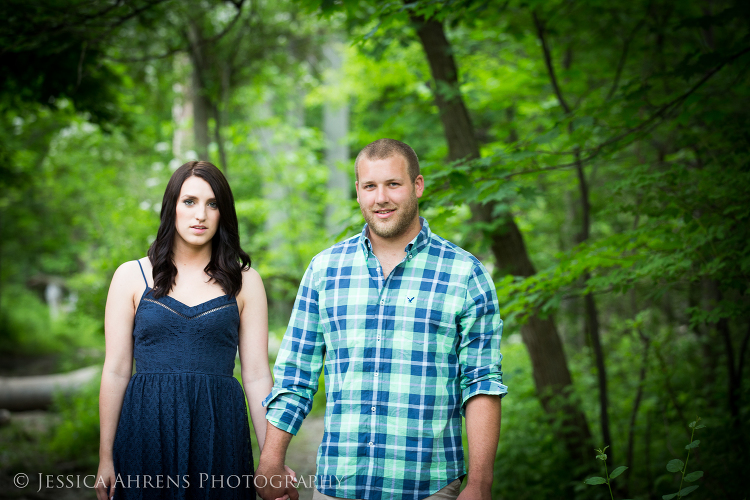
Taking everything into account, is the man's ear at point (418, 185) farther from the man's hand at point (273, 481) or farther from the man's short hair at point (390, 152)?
the man's hand at point (273, 481)

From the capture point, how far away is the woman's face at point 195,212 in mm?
2484

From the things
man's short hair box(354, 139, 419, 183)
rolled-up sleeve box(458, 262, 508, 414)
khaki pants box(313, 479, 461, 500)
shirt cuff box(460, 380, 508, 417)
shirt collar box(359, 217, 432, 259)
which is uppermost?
man's short hair box(354, 139, 419, 183)

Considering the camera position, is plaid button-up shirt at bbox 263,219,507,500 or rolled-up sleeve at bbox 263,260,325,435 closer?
plaid button-up shirt at bbox 263,219,507,500

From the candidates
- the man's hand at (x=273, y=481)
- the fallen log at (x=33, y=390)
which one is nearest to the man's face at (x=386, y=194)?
the man's hand at (x=273, y=481)

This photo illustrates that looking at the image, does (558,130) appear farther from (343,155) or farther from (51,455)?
(343,155)

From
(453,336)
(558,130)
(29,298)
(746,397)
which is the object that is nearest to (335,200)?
(558,130)

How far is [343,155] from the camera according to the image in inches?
706

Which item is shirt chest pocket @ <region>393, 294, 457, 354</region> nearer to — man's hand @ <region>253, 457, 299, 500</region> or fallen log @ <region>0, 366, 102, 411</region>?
man's hand @ <region>253, 457, 299, 500</region>

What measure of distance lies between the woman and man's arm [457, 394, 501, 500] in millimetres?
923

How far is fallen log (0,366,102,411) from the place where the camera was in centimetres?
904
